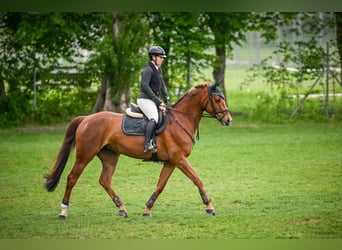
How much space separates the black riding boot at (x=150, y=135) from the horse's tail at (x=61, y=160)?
2.28ft

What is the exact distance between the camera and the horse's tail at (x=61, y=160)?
321 inches

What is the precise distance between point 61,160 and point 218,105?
5.26 ft

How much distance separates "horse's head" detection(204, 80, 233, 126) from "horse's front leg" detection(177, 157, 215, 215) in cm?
53

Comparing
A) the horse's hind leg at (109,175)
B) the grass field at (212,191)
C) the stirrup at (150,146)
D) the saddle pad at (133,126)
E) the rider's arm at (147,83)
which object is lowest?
the grass field at (212,191)

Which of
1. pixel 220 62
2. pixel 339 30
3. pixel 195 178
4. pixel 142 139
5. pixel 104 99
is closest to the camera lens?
pixel 195 178

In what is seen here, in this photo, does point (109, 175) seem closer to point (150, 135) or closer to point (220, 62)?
point (150, 135)

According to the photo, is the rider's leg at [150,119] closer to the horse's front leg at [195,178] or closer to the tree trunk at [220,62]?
the horse's front leg at [195,178]

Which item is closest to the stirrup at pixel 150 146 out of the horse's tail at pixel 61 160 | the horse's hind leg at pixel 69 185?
the horse's hind leg at pixel 69 185

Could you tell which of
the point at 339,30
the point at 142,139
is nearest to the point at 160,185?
the point at 142,139

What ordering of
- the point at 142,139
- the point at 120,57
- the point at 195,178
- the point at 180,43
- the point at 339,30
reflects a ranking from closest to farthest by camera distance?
1. the point at 195,178
2. the point at 142,139
3. the point at 120,57
4. the point at 339,30
5. the point at 180,43

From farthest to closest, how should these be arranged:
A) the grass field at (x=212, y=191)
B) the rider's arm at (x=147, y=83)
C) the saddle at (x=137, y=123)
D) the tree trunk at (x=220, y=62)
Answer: the tree trunk at (x=220, y=62)
the saddle at (x=137, y=123)
the rider's arm at (x=147, y=83)
the grass field at (x=212, y=191)

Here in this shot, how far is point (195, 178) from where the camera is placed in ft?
25.8

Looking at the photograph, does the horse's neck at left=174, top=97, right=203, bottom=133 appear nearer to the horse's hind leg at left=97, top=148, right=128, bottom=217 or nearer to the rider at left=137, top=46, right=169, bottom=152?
the rider at left=137, top=46, right=169, bottom=152

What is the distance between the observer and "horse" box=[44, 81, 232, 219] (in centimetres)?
807
